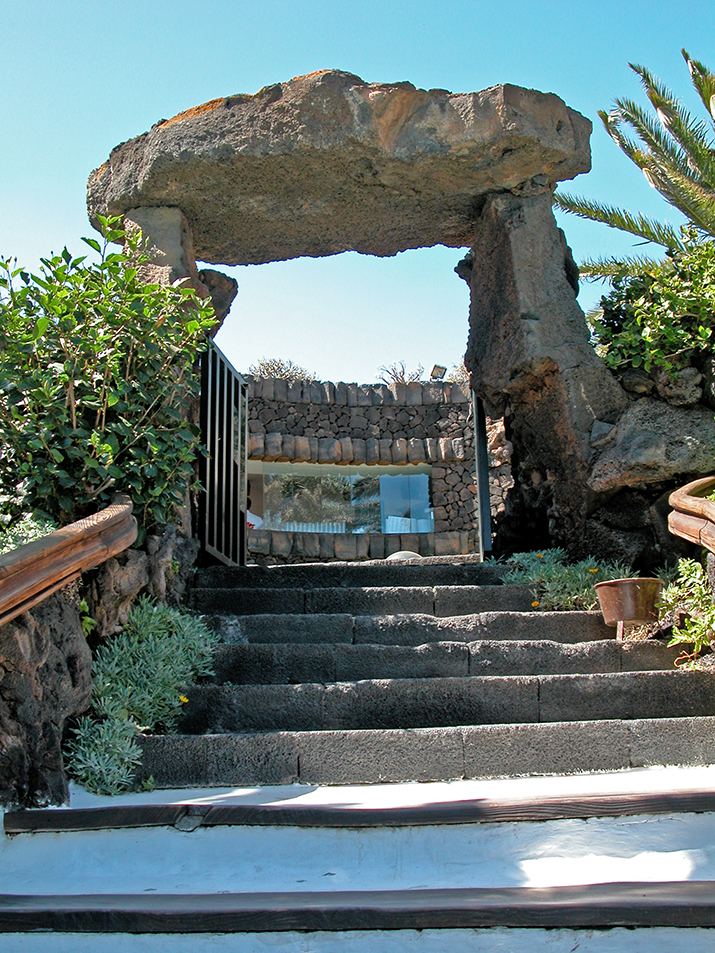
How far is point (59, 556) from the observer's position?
10.8 ft

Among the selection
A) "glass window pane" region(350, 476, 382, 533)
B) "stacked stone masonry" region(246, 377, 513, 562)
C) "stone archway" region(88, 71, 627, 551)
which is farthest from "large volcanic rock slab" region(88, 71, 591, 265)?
"glass window pane" region(350, 476, 382, 533)

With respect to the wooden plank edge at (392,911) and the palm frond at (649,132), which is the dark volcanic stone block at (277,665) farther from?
the palm frond at (649,132)

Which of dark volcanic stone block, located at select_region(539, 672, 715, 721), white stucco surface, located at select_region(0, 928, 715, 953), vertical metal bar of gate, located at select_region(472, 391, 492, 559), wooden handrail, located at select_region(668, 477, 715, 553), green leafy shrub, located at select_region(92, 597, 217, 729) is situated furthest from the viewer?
vertical metal bar of gate, located at select_region(472, 391, 492, 559)

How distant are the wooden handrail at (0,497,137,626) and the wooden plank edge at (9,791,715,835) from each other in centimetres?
67

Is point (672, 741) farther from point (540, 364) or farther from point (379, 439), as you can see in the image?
point (379, 439)

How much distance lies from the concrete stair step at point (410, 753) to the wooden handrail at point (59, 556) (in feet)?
2.44

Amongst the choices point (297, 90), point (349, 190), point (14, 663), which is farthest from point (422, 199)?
point (14, 663)

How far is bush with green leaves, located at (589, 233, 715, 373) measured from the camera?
16.6 ft

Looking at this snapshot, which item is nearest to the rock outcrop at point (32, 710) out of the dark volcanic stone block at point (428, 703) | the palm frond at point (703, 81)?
the dark volcanic stone block at point (428, 703)

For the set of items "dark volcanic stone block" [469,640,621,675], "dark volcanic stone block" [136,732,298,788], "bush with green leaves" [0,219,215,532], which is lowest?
"dark volcanic stone block" [136,732,298,788]

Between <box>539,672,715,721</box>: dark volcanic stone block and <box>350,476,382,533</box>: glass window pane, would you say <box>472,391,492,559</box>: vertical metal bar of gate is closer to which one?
<box>539,672,715,721</box>: dark volcanic stone block

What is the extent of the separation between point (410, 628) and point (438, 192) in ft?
10.3

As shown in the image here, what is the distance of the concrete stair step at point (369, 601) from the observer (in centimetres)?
494

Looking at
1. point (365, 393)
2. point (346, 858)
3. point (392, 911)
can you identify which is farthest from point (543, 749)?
point (365, 393)
